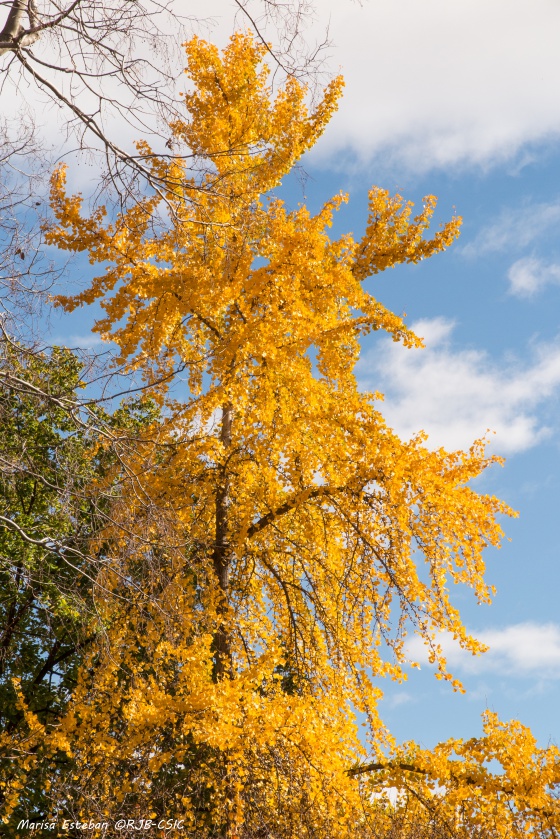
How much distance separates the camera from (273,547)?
9.16 meters

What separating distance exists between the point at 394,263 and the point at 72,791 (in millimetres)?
7664

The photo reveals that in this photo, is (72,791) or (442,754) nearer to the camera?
(442,754)

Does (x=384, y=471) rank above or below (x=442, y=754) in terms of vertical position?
above

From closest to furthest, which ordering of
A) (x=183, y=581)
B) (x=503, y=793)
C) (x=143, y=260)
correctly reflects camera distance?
(x=503, y=793) → (x=183, y=581) → (x=143, y=260)

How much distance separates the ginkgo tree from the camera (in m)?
7.35

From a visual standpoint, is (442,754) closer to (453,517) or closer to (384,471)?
(453,517)

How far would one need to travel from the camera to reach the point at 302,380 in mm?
8445

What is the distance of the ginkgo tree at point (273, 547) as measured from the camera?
7.35 m

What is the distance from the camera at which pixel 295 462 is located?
8625mm

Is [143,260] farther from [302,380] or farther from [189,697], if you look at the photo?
[189,697]

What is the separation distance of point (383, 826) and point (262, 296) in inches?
223

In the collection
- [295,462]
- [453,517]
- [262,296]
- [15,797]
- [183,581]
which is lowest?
[15,797]

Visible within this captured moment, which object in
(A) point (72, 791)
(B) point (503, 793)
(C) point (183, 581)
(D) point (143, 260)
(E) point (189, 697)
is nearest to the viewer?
(E) point (189, 697)

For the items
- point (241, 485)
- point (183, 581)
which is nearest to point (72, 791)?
point (183, 581)
